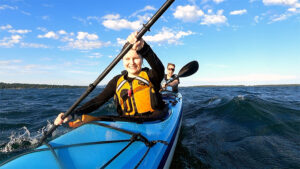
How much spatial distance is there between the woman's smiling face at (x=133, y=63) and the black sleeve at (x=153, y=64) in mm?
233

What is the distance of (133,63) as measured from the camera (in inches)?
113

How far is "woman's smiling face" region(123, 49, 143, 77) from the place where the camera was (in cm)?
280

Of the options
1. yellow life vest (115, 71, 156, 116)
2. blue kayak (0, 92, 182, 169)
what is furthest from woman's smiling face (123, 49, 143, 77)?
blue kayak (0, 92, 182, 169)

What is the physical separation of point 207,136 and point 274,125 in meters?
2.03

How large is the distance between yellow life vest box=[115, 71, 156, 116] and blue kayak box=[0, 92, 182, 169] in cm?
58

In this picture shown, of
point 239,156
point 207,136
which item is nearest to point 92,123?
point 239,156

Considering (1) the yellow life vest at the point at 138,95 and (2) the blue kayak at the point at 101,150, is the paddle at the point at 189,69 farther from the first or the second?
(2) the blue kayak at the point at 101,150

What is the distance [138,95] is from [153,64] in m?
0.61

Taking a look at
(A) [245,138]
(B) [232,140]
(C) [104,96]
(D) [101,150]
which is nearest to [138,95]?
(C) [104,96]

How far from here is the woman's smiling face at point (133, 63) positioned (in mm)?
2800

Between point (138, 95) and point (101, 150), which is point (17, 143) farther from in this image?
point (101, 150)

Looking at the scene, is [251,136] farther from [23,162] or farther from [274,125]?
[23,162]

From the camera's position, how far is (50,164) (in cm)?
138

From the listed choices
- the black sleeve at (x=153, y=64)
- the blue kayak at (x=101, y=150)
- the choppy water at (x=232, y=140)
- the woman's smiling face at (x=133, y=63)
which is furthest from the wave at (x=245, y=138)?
the woman's smiling face at (x=133, y=63)
